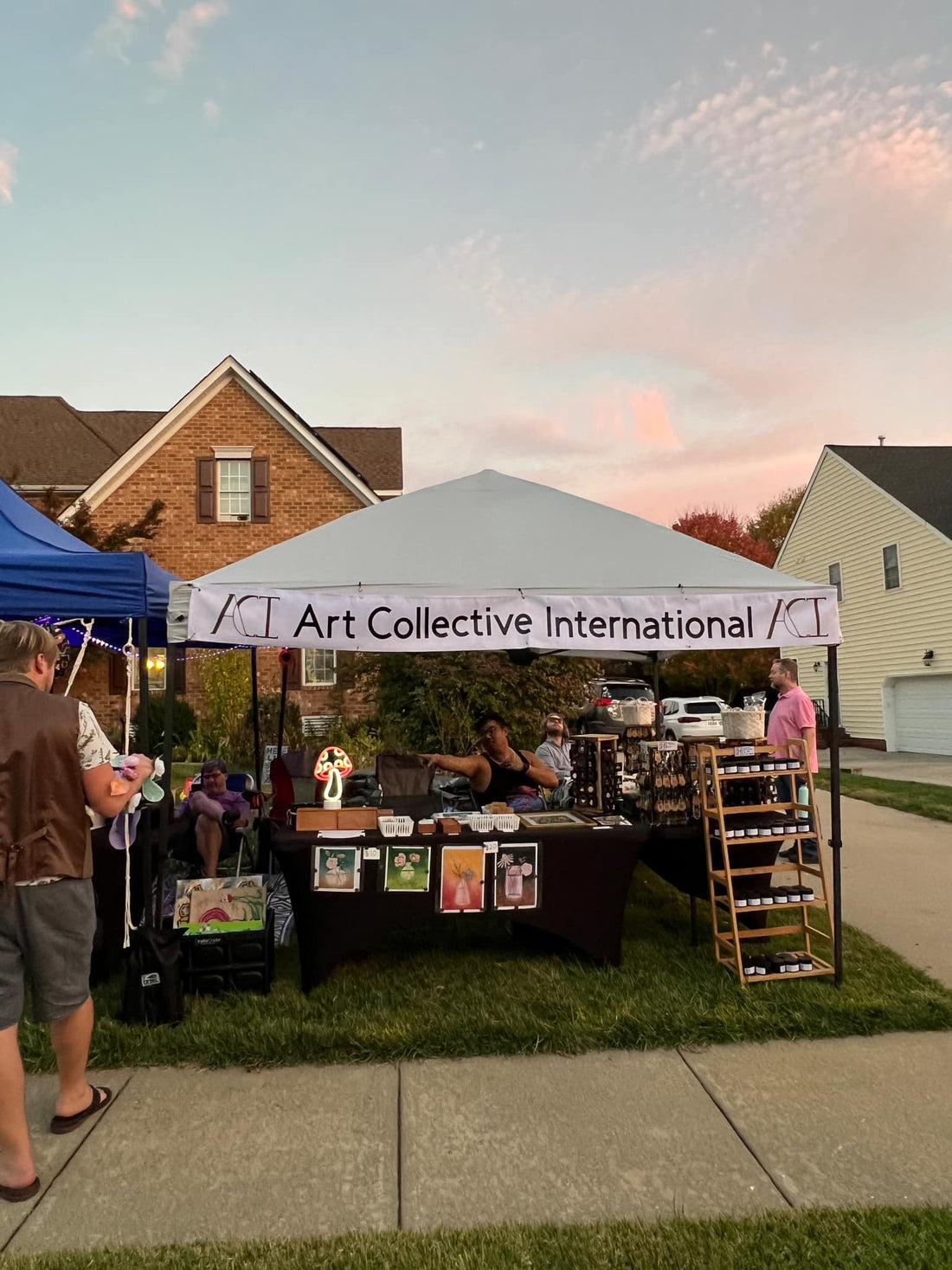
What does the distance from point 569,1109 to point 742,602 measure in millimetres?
2794

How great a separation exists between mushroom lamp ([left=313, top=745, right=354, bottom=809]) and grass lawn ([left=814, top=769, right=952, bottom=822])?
28.2 feet

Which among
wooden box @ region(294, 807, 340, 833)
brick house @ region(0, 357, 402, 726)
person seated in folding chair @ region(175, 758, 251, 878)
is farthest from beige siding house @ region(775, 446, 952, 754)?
wooden box @ region(294, 807, 340, 833)

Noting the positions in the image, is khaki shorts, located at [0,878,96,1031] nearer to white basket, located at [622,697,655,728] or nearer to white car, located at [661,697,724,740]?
white basket, located at [622,697,655,728]

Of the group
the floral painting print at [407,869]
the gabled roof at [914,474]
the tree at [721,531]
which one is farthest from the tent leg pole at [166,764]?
the tree at [721,531]

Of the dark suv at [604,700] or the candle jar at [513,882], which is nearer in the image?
the candle jar at [513,882]

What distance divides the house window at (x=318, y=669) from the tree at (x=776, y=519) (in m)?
36.3

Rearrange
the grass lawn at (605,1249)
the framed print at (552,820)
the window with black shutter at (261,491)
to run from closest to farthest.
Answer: the grass lawn at (605,1249)
the framed print at (552,820)
the window with black shutter at (261,491)

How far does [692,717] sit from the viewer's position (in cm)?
2341

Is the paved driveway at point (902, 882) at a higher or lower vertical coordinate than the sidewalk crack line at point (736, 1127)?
higher

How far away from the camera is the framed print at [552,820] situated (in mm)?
4805

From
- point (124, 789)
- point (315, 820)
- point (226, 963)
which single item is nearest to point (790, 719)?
point (315, 820)

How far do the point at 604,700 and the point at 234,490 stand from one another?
1037 centimetres

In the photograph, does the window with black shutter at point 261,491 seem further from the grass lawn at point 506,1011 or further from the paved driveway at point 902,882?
the grass lawn at point 506,1011

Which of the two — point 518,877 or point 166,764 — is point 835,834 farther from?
point 166,764
